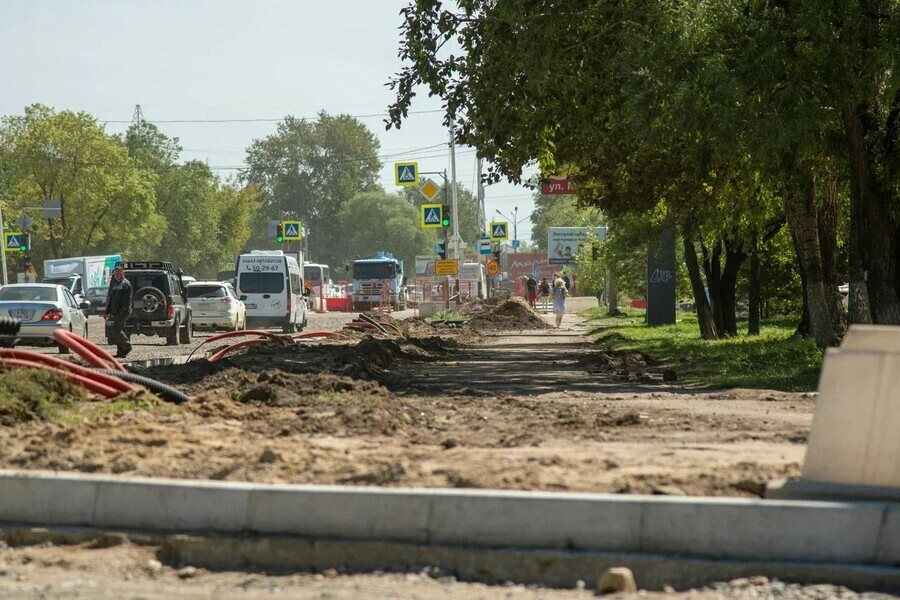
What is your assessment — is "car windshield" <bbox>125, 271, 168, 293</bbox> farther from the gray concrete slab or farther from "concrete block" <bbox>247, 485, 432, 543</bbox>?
"concrete block" <bbox>247, 485, 432, 543</bbox>

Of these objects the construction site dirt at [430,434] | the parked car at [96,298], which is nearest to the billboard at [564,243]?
the parked car at [96,298]

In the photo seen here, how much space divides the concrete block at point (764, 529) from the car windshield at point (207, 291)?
3425 cm

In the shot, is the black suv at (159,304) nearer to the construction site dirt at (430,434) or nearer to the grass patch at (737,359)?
the grass patch at (737,359)

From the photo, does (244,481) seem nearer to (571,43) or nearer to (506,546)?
(506,546)

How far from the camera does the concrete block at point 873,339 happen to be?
6988mm

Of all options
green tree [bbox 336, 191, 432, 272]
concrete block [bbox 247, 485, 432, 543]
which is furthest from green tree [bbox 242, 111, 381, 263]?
concrete block [bbox 247, 485, 432, 543]

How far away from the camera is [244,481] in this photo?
315 inches

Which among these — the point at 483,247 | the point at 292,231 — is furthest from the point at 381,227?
the point at 483,247

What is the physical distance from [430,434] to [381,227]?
145 meters

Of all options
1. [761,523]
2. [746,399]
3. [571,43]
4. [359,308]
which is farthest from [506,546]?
[359,308]

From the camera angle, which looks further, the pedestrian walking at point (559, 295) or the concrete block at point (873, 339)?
the pedestrian walking at point (559, 295)

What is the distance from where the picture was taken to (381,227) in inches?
6132

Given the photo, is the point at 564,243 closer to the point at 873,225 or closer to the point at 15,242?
the point at 15,242

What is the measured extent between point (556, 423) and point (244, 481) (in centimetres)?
410
